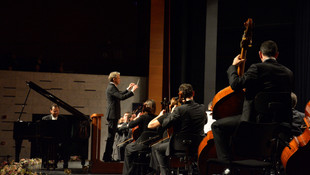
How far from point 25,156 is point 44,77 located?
2.09 m

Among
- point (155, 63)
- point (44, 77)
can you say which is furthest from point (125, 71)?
point (44, 77)

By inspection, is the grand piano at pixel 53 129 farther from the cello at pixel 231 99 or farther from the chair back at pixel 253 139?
the chair back at pixel 253 139

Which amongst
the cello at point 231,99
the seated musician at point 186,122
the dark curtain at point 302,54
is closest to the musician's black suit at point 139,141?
the seated musician at point 186,122

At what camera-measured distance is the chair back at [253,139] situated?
10.6ft

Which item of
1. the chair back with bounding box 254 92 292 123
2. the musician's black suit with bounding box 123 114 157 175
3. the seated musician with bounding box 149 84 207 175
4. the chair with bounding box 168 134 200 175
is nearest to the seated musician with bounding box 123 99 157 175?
the musician's black suit with bounding box 123 114 157 175

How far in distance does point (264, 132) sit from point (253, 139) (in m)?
0.10

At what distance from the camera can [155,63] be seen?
11336 millimetres

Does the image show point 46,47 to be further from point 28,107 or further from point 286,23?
point 286,23

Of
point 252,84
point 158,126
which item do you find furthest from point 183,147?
point 252,84

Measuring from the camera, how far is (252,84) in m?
3.41

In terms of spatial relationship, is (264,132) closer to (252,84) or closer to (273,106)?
(273,106)

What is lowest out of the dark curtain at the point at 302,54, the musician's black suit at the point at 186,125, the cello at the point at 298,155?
the cello at the point at 298,155

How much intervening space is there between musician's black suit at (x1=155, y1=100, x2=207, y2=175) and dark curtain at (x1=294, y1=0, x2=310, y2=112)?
12.8 feet

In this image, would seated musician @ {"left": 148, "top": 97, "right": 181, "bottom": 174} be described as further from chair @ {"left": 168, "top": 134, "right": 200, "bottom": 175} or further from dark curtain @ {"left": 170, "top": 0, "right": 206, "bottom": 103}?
dark curtain @ {"left": 170, "top": 0, "right": 206, "bottom": 103}
